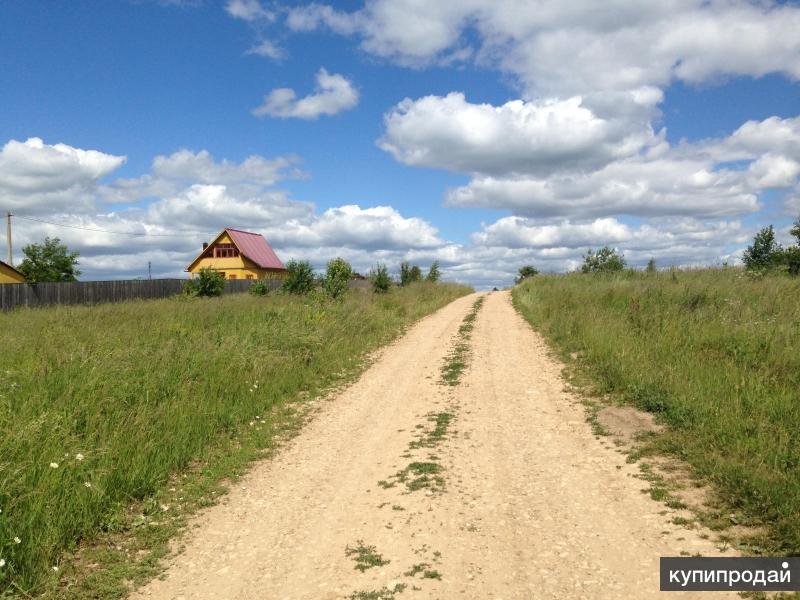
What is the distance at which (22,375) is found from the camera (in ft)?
24.8

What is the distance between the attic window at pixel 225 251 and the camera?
53.2 metres

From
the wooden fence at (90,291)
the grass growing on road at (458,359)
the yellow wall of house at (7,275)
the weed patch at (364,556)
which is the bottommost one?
the weed patch at (364,556)

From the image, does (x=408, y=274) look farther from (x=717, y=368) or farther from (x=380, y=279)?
(x=717, y=368)

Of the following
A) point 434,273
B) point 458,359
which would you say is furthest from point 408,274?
point 458,359

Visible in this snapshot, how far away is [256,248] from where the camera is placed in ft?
185

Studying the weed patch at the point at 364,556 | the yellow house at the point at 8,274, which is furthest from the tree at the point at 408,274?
the weed patch at the point at 364,556

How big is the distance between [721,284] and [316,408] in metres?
11.5

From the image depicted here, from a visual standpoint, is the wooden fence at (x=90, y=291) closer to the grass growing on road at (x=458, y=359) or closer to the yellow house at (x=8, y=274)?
the yellow house at (x=8, y=274)

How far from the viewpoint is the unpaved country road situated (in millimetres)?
3816

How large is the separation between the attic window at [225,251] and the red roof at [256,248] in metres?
0.99

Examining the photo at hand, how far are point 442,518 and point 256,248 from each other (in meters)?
54.3

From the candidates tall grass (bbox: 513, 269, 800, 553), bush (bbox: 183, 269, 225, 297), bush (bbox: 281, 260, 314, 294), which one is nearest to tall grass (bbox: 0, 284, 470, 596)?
tall grass (bbox: 513, 269, 800, 553)

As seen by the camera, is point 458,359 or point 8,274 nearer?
point 458,359

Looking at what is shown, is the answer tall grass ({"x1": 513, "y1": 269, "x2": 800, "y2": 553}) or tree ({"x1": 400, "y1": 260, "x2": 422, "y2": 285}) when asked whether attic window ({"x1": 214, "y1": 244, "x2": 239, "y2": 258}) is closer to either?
tree ({"x1": 400, "y1": 260, "x2": 422, "y2": 285})
